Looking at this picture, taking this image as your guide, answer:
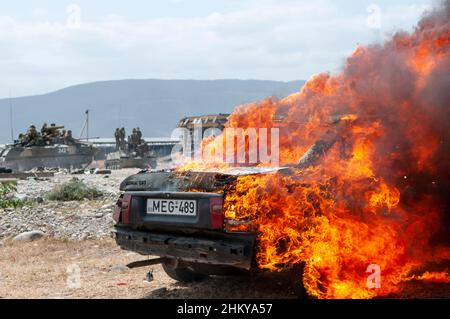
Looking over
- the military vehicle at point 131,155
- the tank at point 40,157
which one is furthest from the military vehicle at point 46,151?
the military vehicle at point 131,155

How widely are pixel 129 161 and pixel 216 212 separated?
96.5 ft

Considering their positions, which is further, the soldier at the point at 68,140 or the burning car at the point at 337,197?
the soldier at the point at 68,140

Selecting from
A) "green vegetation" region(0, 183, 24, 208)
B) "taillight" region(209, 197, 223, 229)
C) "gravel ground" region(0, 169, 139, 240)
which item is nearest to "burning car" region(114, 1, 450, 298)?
"taillight" region(209, 197, 223, 229)

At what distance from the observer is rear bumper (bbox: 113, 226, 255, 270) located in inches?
165

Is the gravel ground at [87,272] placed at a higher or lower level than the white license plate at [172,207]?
lower

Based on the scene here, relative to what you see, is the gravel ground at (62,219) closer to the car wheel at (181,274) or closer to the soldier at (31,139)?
the car wheel at (181,274)

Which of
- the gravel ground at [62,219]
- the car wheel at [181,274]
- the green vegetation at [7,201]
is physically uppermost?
the car wheel at [181,274]

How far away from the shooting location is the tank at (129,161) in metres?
32.8

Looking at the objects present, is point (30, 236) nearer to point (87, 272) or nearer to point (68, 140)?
point (87, 272)

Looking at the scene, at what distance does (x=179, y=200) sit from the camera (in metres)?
4.61

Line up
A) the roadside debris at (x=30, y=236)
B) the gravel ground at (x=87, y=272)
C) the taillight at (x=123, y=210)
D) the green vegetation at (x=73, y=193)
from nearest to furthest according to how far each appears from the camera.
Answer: the taillight at (x=123, y=210) < the gravel ground at (x=87, y=272) < the roadside debris at (x=30, y=236) < the green vegetation at (x=73, y=193)

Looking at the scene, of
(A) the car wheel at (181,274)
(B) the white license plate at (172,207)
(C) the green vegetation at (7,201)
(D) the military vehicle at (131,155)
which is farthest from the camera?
(D) the military vehicle at (131,155)

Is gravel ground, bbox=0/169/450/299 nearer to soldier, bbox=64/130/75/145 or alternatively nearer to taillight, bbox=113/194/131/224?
taillight, bbox=113/194/131/224
